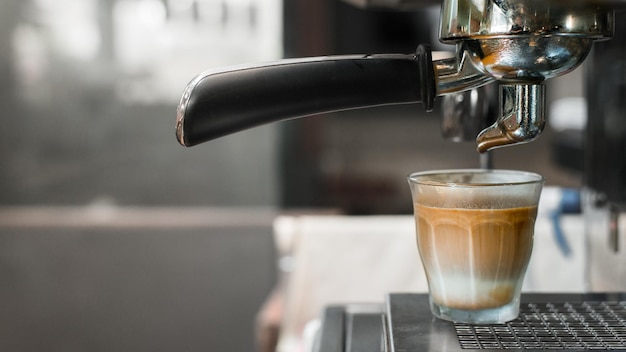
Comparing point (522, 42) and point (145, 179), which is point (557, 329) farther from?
point (145, 179)

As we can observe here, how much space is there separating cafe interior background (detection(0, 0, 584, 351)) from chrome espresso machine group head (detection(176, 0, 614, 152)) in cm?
163

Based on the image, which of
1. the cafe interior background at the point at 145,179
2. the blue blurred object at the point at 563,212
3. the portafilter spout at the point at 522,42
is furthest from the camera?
the cafe interior background at the point at 145,179

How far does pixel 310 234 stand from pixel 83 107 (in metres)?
1.20

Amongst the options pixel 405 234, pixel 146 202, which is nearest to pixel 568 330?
pixel 405 234

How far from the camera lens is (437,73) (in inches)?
17.9

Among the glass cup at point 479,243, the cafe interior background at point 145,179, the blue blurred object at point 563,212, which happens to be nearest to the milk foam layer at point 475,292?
the glass cup at point 479,243

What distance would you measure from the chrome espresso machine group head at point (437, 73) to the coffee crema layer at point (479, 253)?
5 cm

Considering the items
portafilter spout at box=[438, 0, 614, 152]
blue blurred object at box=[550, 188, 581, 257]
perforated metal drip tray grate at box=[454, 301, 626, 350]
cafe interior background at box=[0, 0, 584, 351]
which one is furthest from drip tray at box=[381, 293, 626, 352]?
cafe interior background at box=[0, 0, 584, 351]

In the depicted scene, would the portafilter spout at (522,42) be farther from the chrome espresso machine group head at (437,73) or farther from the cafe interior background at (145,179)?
the cafe interior background at (145,179)

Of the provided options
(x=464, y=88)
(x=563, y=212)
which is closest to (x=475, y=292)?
(x=464, y=88)

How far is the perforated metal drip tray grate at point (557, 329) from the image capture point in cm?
44

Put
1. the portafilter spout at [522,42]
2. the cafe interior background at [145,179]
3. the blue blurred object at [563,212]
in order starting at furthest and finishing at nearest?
the cafe interior background at [145,179] → the blue blurred object at [563,212] → the portafilter spout at [522,42]

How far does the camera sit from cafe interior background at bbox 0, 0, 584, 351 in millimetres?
2145

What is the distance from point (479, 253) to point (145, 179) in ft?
5.87
